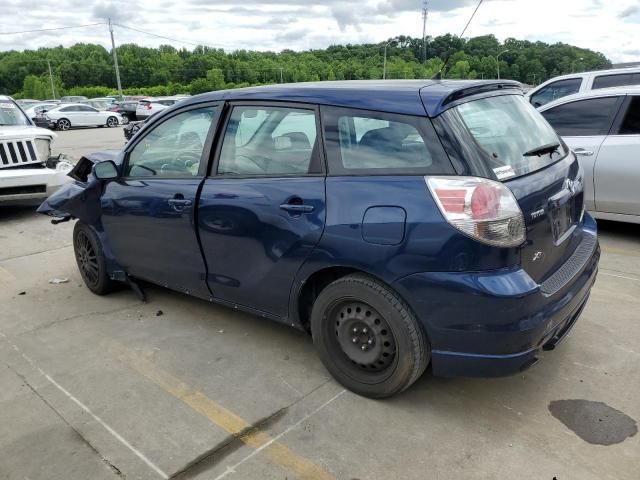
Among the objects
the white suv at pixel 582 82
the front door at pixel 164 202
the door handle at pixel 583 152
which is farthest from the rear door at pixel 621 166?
the front door at pixel 164 202

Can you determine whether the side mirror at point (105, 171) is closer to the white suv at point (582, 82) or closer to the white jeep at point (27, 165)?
the white jeep at point (27, 165)

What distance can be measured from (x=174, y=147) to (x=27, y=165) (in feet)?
16.5

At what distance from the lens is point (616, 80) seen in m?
8.65

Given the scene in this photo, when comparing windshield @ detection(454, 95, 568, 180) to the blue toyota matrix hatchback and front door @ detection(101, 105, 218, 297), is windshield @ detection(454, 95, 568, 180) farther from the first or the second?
front door @ detection(101, 105, 218, 297)

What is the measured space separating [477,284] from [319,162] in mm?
1076

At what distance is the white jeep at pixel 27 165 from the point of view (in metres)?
7.35

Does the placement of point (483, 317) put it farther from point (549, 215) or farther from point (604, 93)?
point (604, 93)

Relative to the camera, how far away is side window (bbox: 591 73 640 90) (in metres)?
8.44

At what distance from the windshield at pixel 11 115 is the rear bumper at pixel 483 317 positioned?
7907 millimetres

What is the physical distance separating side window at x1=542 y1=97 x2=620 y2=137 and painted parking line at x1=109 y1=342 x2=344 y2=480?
5052mm

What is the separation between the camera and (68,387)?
128 inches

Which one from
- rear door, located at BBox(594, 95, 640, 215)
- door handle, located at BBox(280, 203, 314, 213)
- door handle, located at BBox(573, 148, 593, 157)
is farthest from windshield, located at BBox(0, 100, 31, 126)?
rear door, located at BBox(594, 95, 640, 215)

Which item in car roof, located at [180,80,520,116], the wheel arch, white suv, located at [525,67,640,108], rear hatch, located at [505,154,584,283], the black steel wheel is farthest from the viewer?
white suv, located at [525,67,640,108]

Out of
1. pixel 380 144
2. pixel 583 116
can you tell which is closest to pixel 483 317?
pixel 380 144
